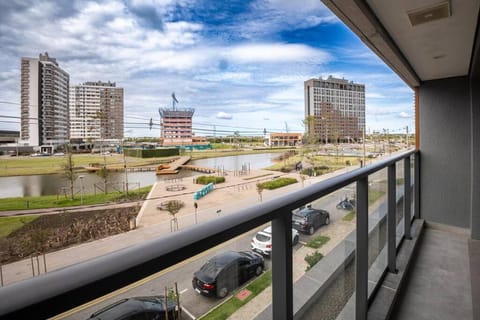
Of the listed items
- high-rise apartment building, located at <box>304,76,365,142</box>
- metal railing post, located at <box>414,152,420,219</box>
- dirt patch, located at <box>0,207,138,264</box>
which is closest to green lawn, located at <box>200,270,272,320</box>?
dirt patch, located at <box>0,207,138,264</box>

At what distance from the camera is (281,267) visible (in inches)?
25.1

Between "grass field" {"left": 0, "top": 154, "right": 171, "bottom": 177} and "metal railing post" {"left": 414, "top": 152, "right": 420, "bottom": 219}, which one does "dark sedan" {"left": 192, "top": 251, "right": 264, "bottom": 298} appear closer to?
"grass field" {"left": 0, "top": 154, "right": 171, "bottom": 177}

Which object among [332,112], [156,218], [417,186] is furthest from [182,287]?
[332,112]

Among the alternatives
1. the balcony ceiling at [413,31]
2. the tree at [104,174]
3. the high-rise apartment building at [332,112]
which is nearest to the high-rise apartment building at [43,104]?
the tree at [104,174]

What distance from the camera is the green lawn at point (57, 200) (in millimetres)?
1732

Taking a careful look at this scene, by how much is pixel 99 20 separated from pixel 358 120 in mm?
5740

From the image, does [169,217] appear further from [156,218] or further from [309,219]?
[309,219]

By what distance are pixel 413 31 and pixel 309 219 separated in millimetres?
1789

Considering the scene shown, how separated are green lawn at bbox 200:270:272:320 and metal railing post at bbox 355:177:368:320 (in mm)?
751

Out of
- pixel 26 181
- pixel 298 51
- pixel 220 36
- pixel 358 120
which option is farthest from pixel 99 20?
pixel 298 51

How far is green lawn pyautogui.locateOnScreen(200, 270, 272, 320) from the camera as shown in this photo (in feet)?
1.66

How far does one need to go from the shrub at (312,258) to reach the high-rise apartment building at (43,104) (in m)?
1.86

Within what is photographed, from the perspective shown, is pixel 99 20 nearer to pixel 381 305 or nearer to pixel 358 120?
pixel 381 305

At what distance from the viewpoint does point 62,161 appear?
2109 mm
